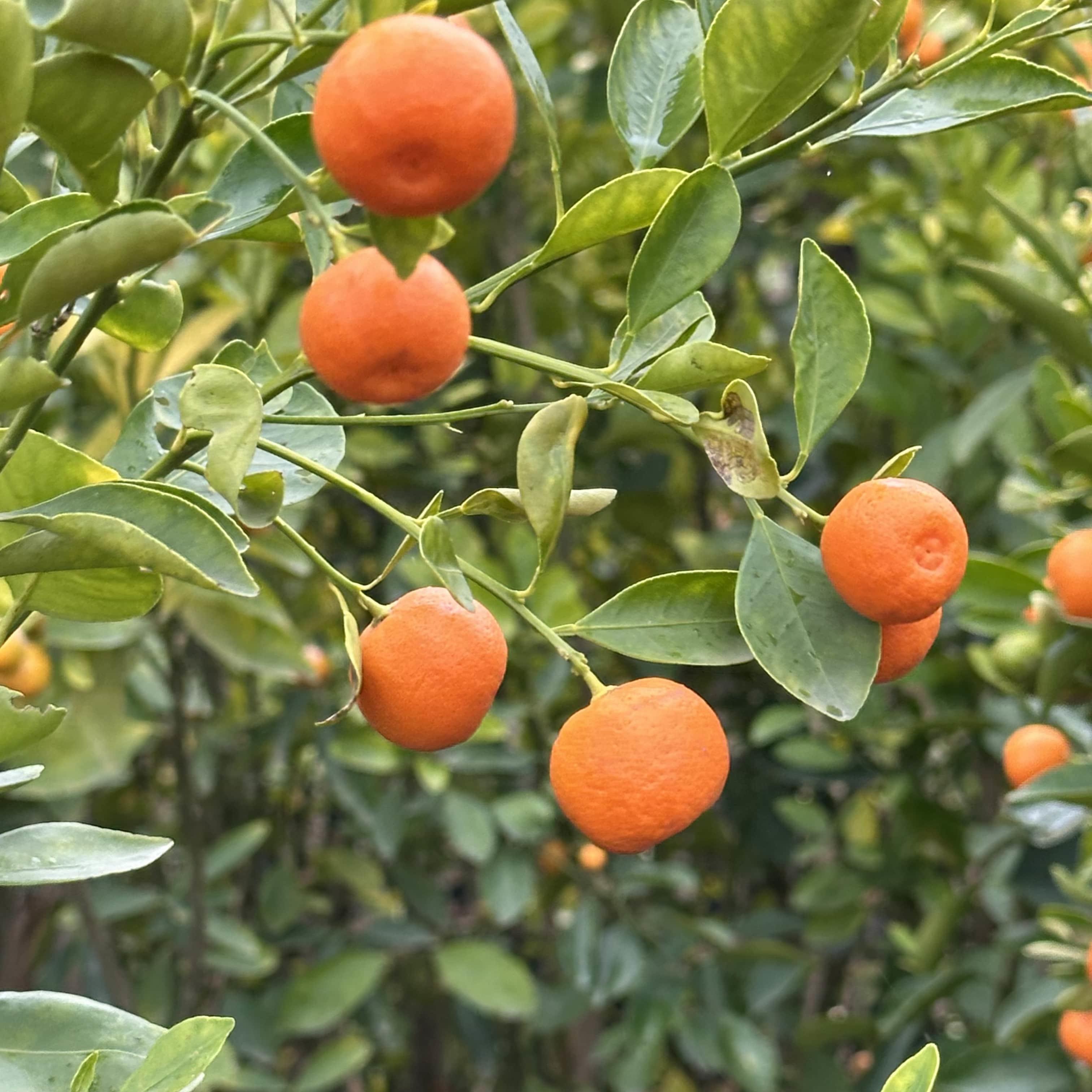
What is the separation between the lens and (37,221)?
1.50 ft

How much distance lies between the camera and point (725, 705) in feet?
5.89

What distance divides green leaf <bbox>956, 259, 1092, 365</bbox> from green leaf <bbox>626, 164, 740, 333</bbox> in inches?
20.6

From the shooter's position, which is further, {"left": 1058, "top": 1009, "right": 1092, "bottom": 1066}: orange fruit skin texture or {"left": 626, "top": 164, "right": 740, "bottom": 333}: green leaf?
{"left": 1058, "top": 1009, "right": 1092, "bottom": 1066}: orange fruit skin texture

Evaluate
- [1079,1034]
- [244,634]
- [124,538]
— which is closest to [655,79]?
[124,538]

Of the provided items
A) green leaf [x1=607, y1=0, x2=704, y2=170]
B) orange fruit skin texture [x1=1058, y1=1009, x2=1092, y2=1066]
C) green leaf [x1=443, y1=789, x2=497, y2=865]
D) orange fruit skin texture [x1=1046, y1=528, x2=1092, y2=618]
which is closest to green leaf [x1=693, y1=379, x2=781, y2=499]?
green leaf [x1=607, y1=0, x2=704, y2=170]

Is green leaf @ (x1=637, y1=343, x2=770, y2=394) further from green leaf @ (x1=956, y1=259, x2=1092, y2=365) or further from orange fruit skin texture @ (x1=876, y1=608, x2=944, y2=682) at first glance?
green leaf @ (x1=956, y1=259, x2=1092, y2=365)

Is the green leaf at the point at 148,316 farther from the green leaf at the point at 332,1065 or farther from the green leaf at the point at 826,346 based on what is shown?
the green leaf at the point at 332,1065

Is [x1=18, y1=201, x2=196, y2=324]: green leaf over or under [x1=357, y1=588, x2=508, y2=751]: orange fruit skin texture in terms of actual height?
over

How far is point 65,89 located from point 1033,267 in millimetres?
1063

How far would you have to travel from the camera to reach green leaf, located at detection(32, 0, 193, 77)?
0.34 meters

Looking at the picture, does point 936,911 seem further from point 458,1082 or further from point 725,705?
point 458,1082

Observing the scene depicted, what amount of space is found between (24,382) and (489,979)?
3.95ft

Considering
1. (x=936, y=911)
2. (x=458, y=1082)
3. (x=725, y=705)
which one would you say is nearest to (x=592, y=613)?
(x=936, y=911)

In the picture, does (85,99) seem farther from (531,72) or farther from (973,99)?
(973,99)
